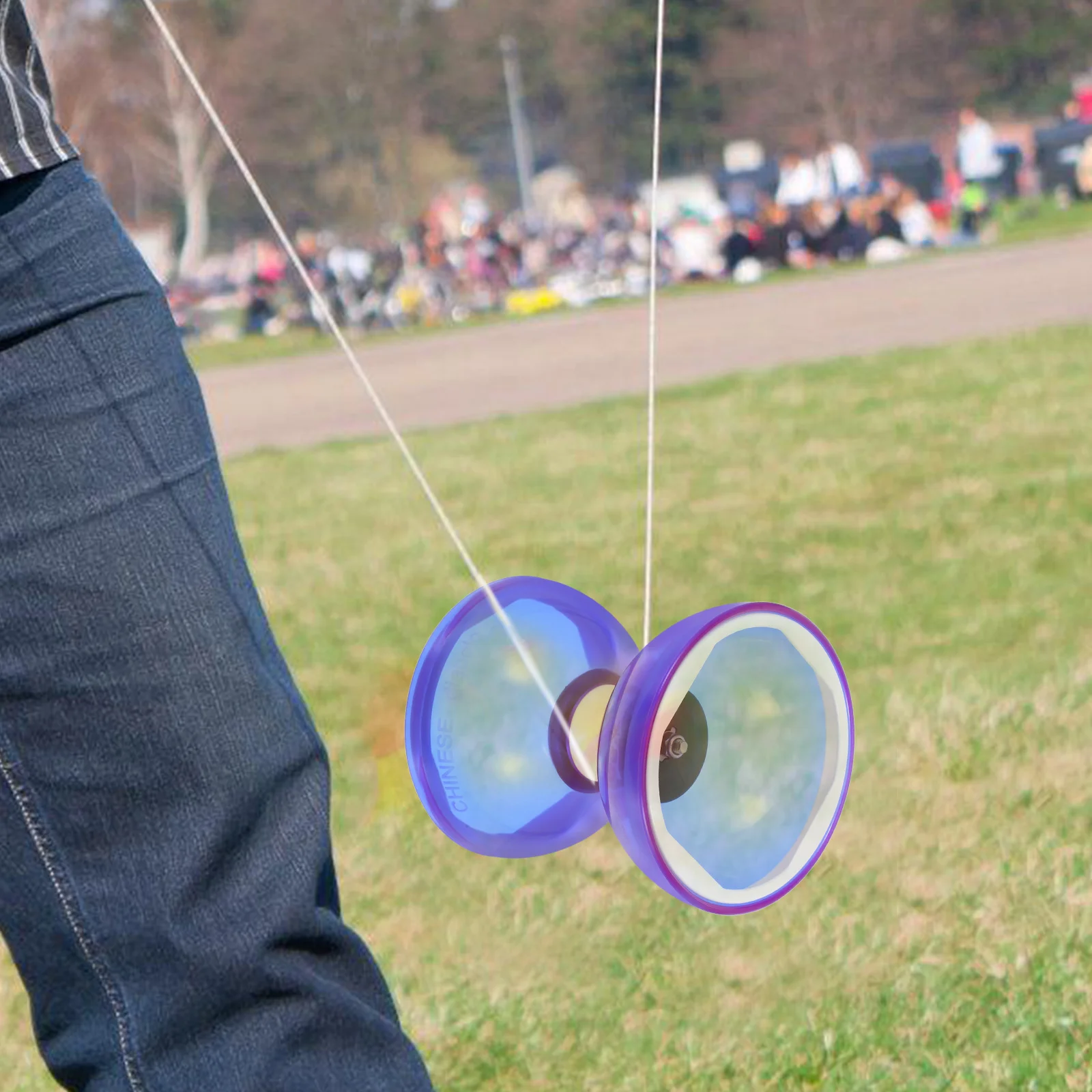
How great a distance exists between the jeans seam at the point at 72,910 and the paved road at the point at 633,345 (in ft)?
29.8

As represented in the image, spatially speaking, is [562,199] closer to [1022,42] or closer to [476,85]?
[1022,42]

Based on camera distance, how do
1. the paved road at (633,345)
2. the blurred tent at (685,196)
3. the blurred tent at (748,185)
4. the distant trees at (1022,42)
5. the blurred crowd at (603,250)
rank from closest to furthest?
1. the paved road at (633,345)
2. the blurred crowd at (603,250)
3. the blurred tent at (685,196)
4. the blurred tent at (748,185)
5. the distant trees at (1022,42)

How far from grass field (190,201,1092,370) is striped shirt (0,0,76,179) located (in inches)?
723

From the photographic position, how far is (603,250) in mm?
28953

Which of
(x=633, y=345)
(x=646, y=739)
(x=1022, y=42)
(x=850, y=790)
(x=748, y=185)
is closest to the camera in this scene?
(x=646, y=739)

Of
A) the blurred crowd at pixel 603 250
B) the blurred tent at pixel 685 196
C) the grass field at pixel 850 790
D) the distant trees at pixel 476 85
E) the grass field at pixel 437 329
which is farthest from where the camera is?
the distant trees at pixel 476 85

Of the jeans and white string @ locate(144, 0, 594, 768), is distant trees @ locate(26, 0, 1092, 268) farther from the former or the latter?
the jeans

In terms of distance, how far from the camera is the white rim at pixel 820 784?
1.91 m

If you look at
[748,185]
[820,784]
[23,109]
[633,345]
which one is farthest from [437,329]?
[748,185]

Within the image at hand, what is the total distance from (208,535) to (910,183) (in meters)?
35.9

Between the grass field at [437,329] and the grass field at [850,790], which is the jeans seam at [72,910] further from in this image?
the grass field at [437,329]

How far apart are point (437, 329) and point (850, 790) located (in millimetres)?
18161

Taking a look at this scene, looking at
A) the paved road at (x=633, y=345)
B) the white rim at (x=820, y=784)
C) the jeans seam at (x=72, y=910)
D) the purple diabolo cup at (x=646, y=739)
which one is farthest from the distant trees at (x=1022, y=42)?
the jeans seam at (x=72, y=910)

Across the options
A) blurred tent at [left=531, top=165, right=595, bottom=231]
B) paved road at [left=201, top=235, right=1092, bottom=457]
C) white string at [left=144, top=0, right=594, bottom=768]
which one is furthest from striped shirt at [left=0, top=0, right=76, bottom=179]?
blurred tent at [left=531, top=165, right=595, bottom=231]
